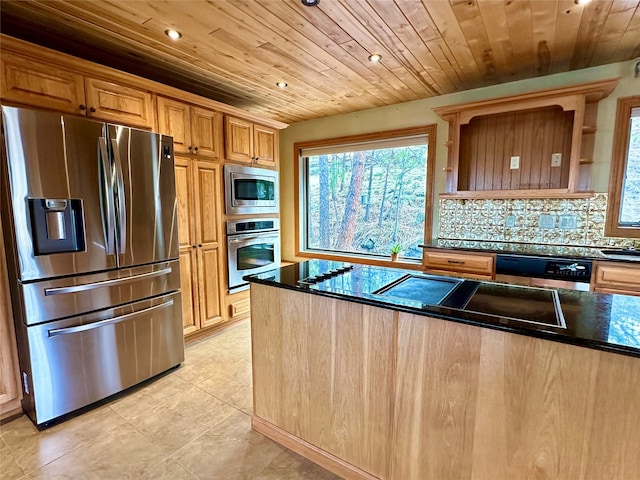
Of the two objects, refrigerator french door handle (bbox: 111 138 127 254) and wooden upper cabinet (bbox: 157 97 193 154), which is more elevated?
wooden upper cabinet (bbox: 157 97 193 154)

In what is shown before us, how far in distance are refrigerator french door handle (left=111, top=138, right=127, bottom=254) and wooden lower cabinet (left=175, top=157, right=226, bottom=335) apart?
557 millimetres

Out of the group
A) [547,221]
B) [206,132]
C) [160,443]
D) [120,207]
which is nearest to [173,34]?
[206,132]

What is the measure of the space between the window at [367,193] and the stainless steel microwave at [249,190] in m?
1.01

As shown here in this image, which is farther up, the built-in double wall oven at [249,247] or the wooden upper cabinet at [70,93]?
the wooden upper cabinet at [70,93]

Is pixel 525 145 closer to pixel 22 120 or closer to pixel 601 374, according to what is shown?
pixel 601 374

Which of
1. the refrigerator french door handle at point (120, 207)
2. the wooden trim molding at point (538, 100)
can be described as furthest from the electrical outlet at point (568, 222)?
the refrigerator french door handle at point (120, 207)

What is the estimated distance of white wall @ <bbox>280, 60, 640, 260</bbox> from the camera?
2.64m

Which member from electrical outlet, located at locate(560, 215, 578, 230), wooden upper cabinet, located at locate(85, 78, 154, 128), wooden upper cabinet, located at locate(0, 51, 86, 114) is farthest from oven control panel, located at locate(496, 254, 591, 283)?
wooden upper cabinet, located at locate(0, 51, 86, 114)

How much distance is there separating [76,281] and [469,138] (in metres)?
3.56

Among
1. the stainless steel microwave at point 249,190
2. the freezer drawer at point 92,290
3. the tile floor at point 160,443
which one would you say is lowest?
the tile floor at point 160,443

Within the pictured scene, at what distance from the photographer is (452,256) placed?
9.64 ft

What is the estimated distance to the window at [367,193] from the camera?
3656 millimetres

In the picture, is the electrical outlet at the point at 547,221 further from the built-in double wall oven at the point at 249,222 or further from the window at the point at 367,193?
the built-in double wall oven at the point at 249,222

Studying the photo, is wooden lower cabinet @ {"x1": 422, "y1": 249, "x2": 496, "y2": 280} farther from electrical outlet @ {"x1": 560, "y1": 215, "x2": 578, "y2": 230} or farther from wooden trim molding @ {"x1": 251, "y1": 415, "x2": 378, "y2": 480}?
wooden trim molding @ {"x1": 251, "y1": 415, "x2": 378, "y2": 480}
